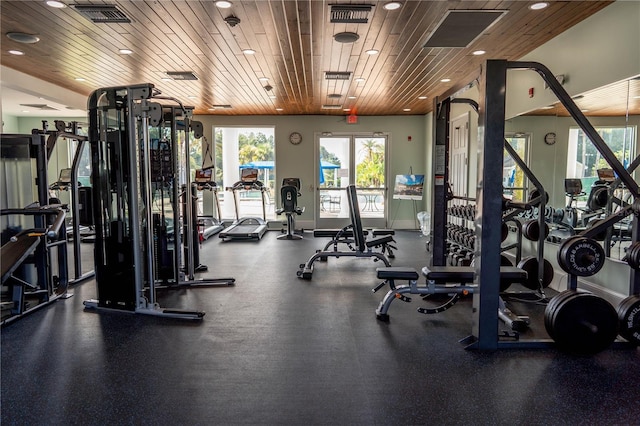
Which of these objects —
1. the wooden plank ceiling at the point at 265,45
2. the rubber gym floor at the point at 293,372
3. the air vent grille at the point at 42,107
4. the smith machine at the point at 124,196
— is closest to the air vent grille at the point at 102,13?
the wooden plank ceiling at the point at 265,45

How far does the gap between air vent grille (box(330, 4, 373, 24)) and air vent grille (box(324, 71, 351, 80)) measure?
6.89 ft

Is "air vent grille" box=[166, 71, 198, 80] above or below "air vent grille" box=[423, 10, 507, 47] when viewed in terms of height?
above

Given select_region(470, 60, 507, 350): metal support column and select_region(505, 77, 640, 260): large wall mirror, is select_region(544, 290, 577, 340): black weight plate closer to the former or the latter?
select_region(470, 60, 507, 350): metal support column

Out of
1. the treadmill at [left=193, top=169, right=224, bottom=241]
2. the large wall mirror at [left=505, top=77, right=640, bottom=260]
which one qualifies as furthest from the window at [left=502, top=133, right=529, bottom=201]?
the treadmill at [left=193, top=169, right=224, bottom=241]

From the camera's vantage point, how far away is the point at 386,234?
21.6ft

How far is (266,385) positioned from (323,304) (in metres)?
1.72

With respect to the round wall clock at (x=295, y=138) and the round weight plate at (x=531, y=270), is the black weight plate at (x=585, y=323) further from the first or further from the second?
the round wall clock at (x=295, y=138)

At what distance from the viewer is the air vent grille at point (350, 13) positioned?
3689mm

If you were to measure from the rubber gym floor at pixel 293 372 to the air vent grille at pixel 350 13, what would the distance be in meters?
2.73

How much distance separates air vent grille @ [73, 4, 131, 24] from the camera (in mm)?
3809

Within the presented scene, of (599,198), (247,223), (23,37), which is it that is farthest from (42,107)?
(599,198)

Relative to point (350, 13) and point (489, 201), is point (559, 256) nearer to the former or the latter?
point (489, 201)

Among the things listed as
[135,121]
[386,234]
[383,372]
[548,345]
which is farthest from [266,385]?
[386,234]

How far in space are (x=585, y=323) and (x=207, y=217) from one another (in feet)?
26.6
